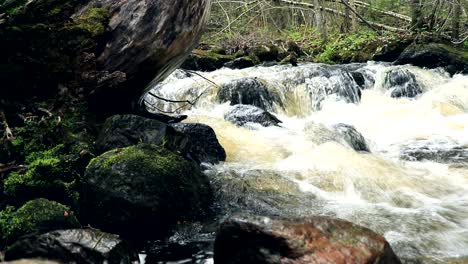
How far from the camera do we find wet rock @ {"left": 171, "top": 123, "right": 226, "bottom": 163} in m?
7.65

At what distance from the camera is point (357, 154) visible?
8156mm

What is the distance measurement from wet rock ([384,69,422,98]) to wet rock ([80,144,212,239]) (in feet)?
31.0

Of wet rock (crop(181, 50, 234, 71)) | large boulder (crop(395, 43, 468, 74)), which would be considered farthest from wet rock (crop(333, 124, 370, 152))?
wet rock (crop(181, 50, 234, 71))

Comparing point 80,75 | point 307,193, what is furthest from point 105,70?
point 307,193

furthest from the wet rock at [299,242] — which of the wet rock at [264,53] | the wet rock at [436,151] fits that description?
the wet rock at [264,53]

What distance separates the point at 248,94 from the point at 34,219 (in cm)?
811

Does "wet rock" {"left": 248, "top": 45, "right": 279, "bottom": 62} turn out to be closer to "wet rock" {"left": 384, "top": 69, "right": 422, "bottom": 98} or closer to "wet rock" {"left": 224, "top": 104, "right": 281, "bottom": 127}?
"wet rock" {"left": 384, "top": 69, "right": 422, "bottom": 98}

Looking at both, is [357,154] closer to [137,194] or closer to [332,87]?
[137,194]

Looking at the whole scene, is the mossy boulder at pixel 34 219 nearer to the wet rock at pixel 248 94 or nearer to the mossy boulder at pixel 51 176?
the mossy boulder at pixel 51 176

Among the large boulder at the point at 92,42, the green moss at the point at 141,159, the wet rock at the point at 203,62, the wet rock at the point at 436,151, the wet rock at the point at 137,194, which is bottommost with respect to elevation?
the wet rock at the point at 436,151

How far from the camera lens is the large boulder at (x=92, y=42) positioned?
559cm

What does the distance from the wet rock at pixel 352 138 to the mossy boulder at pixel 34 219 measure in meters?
5.82

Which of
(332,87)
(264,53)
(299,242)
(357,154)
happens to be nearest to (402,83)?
(332,87)

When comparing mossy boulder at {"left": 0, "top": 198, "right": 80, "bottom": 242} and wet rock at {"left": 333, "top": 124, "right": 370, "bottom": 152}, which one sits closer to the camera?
mossy boulder at {"left": 0, "top": 198, "right": 80, "bottom": 242}
